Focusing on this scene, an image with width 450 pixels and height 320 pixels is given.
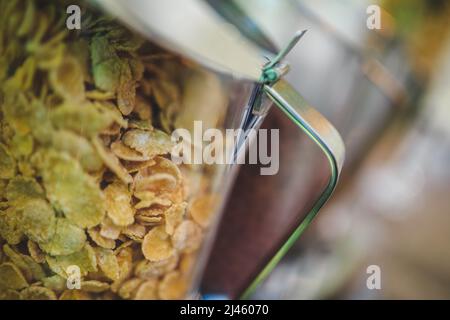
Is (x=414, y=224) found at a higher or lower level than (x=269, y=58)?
lower

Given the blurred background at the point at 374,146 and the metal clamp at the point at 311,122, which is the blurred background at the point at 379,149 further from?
the metal clamp at the point at 311,122

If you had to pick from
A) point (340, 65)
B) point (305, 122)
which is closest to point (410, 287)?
point (340, 65)

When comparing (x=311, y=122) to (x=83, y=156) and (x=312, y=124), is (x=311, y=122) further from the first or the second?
(x=83, y=156)

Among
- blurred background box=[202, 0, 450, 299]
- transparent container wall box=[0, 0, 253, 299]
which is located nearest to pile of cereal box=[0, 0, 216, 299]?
transparent container wall box=[0, 0, 253, 299]

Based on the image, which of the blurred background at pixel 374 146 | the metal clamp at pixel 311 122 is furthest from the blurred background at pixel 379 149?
the metal clamp at pixel 311 122

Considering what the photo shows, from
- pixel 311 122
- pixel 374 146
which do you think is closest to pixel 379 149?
pixel 374 146
